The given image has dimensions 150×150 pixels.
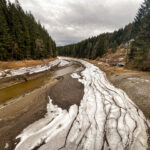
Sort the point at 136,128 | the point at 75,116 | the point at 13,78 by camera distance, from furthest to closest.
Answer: the point at 13,78, the point at 75,116, the point at 136,128

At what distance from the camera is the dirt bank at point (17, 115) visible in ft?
13.0

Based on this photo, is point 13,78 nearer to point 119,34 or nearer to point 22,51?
point 22,51

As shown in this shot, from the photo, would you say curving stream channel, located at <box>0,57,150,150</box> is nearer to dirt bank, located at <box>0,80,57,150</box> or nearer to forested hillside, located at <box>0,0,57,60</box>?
dirt bank, located at <box>0,80,57,150</box>

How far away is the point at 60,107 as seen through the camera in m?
6.14

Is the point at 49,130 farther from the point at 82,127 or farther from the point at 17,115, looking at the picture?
the point at 17,115

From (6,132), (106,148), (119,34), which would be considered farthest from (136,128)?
(119,34)

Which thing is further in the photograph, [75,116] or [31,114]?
[31,114]

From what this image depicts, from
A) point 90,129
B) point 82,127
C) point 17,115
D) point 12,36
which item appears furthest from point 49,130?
point 12,36

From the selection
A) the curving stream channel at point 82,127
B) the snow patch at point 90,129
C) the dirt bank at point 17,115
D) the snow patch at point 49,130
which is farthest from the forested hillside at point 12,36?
the snow patch at point 90,129

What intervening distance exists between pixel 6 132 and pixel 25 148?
194 centimetres

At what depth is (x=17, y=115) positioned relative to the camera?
552 centimetres

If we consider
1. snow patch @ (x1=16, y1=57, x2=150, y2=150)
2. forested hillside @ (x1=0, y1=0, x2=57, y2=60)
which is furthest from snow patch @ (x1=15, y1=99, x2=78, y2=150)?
forested hillside @ (x1=0, y1=0, x2=57, y2=60)

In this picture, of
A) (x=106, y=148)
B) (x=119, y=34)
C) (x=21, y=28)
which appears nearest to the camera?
(x=106, y=148)

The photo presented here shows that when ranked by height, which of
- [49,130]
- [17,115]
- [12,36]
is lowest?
[17,115]
